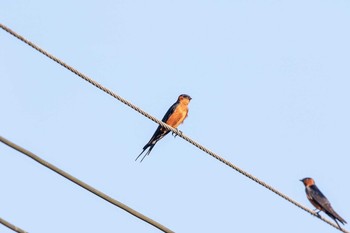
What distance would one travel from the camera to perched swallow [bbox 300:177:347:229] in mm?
9844

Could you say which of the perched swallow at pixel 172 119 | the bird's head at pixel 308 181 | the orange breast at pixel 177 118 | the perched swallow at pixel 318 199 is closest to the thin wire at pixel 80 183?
the perched swallow at pixel 318 199

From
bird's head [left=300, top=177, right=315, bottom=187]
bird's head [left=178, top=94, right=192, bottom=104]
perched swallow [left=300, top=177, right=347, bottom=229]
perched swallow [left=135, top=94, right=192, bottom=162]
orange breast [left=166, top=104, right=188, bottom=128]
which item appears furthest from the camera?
bird's head [left=300, top=177, right=315, bottom=187]

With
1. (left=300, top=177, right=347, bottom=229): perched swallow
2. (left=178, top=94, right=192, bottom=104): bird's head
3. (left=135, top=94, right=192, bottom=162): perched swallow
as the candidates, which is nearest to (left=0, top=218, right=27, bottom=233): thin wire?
(left=300, top=177, right=347, bottom=229): perched swallow

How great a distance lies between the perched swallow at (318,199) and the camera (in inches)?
388

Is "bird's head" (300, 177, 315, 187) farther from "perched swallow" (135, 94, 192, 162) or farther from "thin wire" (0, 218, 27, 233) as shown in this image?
"thin wire" (0, 218, 27, 233)

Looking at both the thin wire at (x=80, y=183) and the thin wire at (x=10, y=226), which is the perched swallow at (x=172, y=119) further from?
the thin wire at (x=10, y=226)

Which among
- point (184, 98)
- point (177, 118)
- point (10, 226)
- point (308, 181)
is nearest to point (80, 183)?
point (10, 226)

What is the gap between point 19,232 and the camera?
14.2 ft

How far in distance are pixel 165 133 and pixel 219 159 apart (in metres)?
5.17

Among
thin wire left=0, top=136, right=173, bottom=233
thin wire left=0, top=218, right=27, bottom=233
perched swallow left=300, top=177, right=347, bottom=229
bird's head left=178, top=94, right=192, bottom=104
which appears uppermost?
bird's head left=178, top=94, right=192, bottom=104

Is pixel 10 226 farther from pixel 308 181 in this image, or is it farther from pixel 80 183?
pixel 308 181

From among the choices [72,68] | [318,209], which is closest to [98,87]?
[72,68]

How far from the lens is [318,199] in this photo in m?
10.6

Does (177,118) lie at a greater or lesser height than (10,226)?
greater
